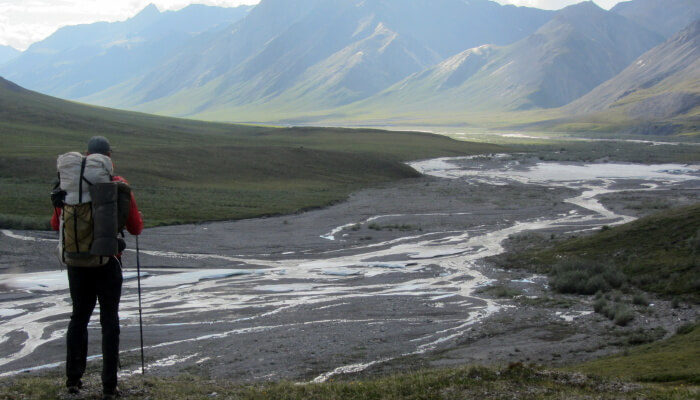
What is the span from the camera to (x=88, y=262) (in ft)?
31.7

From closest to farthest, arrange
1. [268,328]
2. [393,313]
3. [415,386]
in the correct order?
[415,386] → [268,328] → [393,313]

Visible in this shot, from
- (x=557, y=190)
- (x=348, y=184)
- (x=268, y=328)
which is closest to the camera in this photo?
(x=268, y=328)

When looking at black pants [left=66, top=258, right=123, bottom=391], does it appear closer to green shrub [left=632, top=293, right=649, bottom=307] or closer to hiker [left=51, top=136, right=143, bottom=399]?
hiker [left=51, top=136, right=143, bottom=399]

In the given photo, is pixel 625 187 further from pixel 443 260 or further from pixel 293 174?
pixel 443 260

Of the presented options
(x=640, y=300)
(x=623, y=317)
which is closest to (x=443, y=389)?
(x=623, y=317)

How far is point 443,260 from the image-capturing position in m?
35.7

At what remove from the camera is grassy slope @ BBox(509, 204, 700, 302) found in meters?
26.2

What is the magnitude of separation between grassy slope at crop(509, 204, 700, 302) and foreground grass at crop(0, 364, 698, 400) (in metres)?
15.6

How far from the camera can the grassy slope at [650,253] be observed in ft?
86.1

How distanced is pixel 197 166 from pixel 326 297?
52678 millimetres

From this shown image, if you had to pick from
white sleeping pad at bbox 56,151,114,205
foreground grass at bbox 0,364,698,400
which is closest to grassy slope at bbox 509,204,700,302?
foreground grass at bbox 0,364,698,400

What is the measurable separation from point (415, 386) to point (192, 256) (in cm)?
2758

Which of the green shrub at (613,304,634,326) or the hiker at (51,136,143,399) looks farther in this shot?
the green shrub at (613,304,634,326)

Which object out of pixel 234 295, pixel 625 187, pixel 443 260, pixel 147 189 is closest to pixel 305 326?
pixel 234 295
